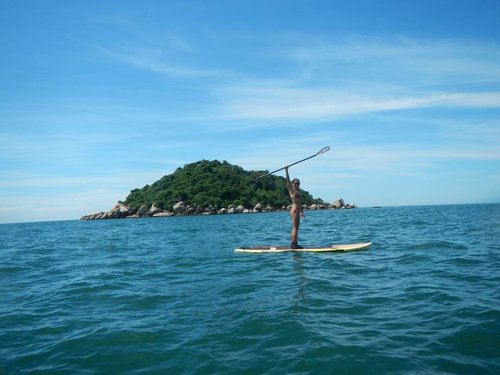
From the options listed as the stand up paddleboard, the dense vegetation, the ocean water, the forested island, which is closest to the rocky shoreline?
the forested island

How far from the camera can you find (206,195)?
10400 centimetres

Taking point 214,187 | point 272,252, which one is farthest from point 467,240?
point 214,187

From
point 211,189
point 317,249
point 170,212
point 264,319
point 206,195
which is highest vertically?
point 211,189

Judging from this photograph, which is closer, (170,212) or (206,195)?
(170,212)

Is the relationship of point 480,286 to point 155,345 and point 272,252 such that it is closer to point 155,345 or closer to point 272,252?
point 155,345

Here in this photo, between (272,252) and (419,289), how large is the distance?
28.0 feet

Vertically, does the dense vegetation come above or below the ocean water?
above

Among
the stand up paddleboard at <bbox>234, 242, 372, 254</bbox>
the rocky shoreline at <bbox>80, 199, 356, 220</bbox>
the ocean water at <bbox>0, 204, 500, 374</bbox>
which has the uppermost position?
the rocky shoreline at <bbox>80, 199, 356, 220</bbox>

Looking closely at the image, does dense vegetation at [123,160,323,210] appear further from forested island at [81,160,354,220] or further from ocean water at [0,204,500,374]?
ocean water at [0,204,500,374]

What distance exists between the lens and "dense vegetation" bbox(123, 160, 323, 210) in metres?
103

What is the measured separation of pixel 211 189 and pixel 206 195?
367 cm

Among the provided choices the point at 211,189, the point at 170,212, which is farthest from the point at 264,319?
the point at 211,189

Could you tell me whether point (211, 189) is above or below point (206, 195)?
above

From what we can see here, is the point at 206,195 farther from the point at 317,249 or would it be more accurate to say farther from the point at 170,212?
the point at 317,249
